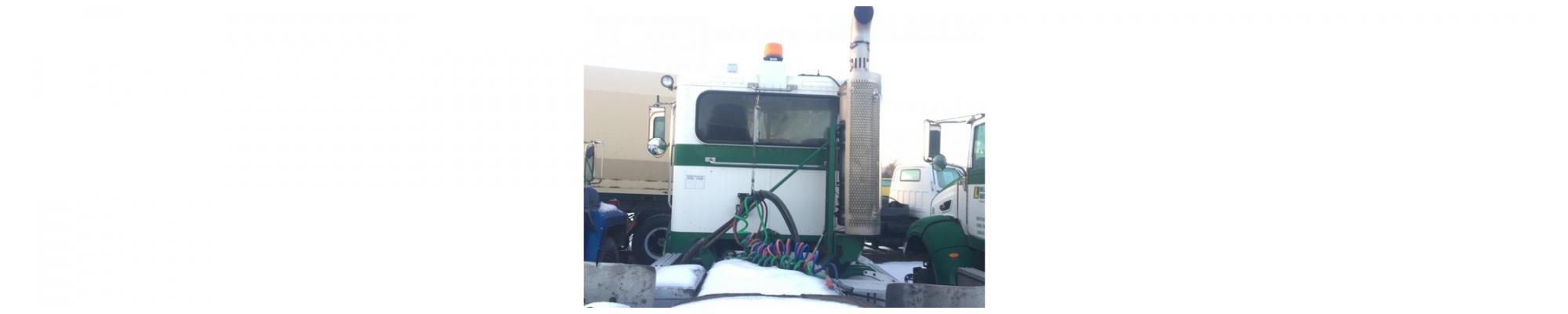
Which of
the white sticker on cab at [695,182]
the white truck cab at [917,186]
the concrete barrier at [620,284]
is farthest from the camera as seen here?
the white truck cab at [917,186]

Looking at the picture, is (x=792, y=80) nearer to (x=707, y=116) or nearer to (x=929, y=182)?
(x=707, y=116)

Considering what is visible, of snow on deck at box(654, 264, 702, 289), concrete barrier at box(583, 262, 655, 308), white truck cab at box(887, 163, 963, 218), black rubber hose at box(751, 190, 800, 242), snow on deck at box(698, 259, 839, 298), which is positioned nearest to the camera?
concrete barrier at box(583, 262, 655, 308)

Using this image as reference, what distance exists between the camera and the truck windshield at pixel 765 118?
5.17 metres

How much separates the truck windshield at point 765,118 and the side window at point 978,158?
107 cm

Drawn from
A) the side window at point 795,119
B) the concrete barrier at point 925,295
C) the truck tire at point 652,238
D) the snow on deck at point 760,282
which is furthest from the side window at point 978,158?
the truck tire at point 652,238

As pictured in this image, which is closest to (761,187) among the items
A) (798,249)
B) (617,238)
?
(798,249)

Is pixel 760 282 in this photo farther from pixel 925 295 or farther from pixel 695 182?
pixel 695 182

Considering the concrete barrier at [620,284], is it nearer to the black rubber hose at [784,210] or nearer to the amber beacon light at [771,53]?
the black rubber hose at [784,210]

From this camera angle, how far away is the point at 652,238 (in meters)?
6.73

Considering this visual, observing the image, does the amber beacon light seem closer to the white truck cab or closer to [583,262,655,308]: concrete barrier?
[583,262,655,308]: concrete barrier

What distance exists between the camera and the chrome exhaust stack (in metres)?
4.54

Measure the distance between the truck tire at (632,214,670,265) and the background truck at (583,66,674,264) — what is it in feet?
1.62

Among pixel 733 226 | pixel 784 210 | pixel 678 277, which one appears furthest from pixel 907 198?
pixel 678 277

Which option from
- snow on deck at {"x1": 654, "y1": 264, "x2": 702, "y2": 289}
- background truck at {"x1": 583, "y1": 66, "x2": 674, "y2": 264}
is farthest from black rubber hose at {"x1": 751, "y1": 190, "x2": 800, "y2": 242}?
background truck at {"x1": 583, "y1": 66, "x2": 674, "y2": 264}
